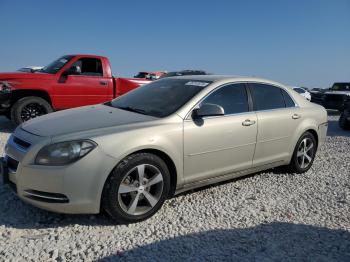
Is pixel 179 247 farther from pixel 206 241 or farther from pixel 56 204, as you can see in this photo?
pixel 56 204

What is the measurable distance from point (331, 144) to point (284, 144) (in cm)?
378

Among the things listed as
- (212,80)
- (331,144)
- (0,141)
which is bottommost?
(331,144)

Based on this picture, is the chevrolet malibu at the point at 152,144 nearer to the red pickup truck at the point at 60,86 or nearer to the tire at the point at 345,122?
the red pickup truck at the point at 60,86

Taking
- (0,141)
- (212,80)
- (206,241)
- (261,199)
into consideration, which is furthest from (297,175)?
(0,141)

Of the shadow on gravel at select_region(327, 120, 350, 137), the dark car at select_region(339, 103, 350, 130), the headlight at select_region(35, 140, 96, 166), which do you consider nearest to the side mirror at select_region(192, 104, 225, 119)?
the headlight at select_region(35, 140, 96, 166)

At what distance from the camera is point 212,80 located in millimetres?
4406

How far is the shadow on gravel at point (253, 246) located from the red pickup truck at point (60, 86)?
5.85 meters

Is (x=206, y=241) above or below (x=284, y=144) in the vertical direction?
below

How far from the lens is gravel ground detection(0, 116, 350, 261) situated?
2.99 meters

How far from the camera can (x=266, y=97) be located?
16.0 ft

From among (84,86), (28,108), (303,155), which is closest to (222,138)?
(303,155)

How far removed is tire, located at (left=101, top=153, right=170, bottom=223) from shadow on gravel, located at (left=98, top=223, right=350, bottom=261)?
458mm

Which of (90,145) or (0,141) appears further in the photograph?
(0,141)

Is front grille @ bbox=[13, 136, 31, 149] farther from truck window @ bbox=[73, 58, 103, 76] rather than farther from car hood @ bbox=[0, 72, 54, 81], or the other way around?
truck window @ bbox=[73, 58, 103, 76]
